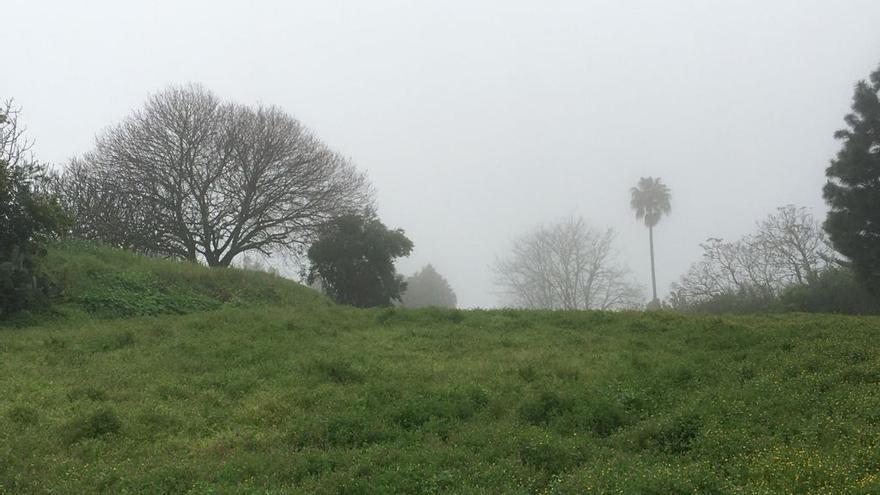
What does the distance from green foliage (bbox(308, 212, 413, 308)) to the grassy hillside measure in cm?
1349

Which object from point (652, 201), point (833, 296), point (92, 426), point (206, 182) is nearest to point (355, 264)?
point (206, 182)

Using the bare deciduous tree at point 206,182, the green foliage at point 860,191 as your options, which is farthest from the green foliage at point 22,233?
the green foliage at point 860,191

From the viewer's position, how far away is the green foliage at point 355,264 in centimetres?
2728

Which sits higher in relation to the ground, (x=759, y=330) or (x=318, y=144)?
(x=318, y=144)

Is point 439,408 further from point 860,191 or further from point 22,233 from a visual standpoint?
point 860,191

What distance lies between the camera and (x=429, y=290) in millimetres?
59375

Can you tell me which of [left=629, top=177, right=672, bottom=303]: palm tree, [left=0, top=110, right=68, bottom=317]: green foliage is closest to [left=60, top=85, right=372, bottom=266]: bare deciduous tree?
[left=0, top=110, right=68, bottom=317]: green foliage

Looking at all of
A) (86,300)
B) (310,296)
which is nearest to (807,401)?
(86,300)

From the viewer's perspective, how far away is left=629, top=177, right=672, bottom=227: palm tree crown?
220ft

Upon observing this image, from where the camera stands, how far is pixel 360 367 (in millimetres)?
A: 10305

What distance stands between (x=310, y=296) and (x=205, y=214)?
34.1 feet

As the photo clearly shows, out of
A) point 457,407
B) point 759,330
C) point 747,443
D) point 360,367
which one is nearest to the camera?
point 747,443

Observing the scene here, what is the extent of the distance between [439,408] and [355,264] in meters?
19.5

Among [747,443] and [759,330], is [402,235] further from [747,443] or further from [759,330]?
[747,443]
